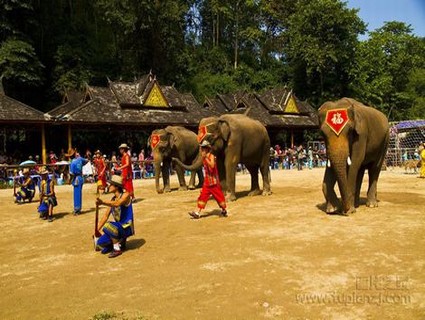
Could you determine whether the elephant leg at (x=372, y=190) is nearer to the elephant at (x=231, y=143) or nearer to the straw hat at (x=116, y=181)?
the elephant at (x=231, y=143)

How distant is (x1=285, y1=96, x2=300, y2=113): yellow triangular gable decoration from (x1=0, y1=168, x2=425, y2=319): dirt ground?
1102 inches

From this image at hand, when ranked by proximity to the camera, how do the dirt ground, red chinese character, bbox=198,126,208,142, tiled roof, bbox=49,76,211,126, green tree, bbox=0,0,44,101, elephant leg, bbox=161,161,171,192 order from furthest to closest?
1. green tree, bbox=0,0,44,101
2. tiled roof, bbox=49,76,211,126
3. elephant leg, bbox=161,161,171,192
4. red chinese character, bbox=198,126,208,142
5. the dirt ground

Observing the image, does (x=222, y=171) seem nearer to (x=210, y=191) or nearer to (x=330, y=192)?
(x=210, y=191)

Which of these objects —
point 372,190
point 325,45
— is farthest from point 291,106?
point 372,190

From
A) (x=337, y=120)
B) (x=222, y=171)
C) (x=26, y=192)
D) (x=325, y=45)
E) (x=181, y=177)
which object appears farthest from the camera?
(x=325, y=45)

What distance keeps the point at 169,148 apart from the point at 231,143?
3.70 m

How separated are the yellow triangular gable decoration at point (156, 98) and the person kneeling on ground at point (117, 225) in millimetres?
22279

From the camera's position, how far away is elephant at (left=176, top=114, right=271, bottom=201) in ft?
37.1

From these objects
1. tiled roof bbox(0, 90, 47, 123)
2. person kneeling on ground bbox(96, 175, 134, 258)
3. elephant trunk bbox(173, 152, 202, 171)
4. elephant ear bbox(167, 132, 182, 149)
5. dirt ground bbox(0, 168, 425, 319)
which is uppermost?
tiled roof bbox(0, 90, 47, 123)

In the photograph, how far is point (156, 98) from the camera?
95.9 ft

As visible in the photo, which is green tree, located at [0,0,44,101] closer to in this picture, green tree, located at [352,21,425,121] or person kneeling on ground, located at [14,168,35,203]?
person kneeling on ground, located at [14,168,35,203]

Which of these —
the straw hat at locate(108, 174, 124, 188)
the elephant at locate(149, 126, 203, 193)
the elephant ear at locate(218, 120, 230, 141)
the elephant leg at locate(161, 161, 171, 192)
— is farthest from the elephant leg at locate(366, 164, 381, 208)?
the elephant leg at locate(161, 161, 171, 192)

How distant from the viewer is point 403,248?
6203 mm

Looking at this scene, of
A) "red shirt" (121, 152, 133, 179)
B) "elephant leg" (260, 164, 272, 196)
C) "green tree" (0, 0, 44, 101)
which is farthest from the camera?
"green tree" (0, 0, 44, 101)
